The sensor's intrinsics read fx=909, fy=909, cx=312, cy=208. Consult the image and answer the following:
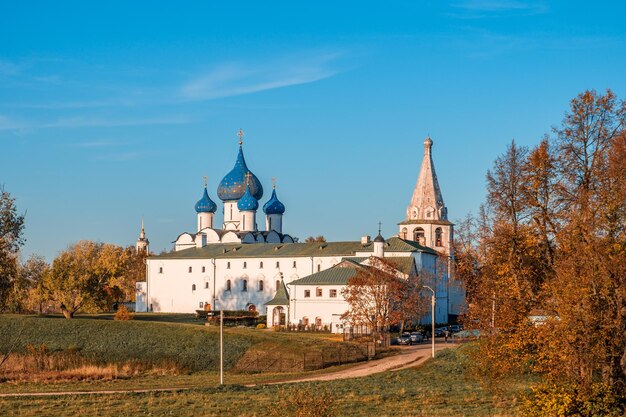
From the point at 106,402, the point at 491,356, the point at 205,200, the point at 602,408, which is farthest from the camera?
the point at 205,200

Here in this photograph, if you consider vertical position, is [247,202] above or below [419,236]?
above

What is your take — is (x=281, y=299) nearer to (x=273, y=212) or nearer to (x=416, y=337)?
(x=416, y=337)

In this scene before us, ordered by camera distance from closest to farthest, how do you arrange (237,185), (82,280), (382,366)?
(382,366), (82,280), (237,185)

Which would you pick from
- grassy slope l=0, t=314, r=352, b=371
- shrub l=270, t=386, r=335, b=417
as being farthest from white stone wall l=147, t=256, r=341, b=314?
shrub l=270, t=386, r=335, b=417

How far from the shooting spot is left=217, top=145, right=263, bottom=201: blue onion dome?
360ft

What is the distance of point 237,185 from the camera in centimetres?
11038

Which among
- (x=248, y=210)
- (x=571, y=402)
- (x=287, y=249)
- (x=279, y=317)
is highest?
(x=248, y=210)

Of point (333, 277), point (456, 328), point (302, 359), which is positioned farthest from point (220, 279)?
point (302, 359)

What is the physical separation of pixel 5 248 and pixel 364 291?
26.0 m

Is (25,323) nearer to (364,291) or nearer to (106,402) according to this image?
(364,291)

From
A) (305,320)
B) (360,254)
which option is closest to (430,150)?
(360,254)

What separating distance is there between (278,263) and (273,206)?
712 inches

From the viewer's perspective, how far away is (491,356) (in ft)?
83.9

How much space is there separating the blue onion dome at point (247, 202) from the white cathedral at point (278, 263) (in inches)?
4.7
